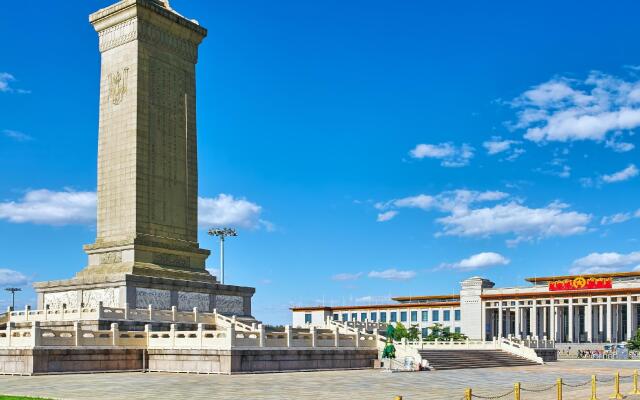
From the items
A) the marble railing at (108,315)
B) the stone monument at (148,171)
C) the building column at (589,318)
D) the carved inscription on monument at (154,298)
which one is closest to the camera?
the marble railing at (108,315)

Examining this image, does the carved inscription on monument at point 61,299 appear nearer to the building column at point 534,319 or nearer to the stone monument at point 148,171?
the stone monument at point 148,171

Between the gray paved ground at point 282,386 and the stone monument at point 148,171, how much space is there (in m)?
17.8

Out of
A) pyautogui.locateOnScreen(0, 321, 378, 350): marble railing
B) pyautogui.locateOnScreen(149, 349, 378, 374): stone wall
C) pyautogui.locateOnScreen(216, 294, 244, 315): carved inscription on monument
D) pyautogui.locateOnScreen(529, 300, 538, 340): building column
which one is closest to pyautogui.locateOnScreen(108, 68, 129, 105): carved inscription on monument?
pyautogui.locateOnScreen(216, 294, 244, 315): carved inscription on monument

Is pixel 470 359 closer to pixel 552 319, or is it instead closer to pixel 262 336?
pixel 262 336

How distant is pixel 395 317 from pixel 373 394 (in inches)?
3526

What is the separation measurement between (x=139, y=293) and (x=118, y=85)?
13783 mm

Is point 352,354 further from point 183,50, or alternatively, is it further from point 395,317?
point 395,317

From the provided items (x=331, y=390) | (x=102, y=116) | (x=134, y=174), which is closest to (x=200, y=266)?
(x=134, y=174)

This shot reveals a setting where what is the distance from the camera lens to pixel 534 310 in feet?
327

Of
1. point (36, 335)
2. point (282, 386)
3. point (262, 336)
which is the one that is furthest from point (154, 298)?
point (282, 386)

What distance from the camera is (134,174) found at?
167 feet

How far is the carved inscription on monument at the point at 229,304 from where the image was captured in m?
53.2

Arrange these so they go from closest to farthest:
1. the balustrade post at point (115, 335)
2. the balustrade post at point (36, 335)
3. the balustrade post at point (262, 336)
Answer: the balustrade post at point (36, 335), the balustrade post at point (262, 336), the balustrade post at point (115, 335)

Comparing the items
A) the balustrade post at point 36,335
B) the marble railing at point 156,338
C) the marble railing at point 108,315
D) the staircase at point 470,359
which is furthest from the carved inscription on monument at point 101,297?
the staircase at point 470,359
